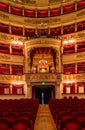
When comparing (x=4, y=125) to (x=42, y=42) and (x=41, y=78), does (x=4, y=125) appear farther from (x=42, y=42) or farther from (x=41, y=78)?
(x=42, y=42)

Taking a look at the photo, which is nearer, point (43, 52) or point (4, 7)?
point (43, 52)

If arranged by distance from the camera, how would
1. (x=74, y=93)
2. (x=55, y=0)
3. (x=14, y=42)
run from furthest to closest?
(x=55, y=0) → (x=14, y=42) → (x=74, y=93)

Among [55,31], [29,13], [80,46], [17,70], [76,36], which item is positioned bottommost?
[17,70]

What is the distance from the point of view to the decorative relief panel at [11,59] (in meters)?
38.6

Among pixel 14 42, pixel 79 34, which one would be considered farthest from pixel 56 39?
pixel 14 42

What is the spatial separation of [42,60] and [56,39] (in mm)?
4223

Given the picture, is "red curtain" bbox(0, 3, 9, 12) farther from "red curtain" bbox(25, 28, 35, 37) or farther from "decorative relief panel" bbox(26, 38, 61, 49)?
"decorative relief panel" bbox(26, 38, 61, 49)

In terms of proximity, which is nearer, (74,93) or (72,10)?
(74,93)

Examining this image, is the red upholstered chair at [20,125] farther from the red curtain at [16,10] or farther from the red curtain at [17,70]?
the red curtain at [16,10]

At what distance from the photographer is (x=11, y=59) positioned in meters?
39.6

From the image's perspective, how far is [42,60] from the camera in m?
41.2

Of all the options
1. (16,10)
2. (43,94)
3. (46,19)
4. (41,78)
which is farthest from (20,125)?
(46,19)

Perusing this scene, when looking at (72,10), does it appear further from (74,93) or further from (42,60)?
(74,93)

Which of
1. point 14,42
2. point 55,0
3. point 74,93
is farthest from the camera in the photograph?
point 55,0
